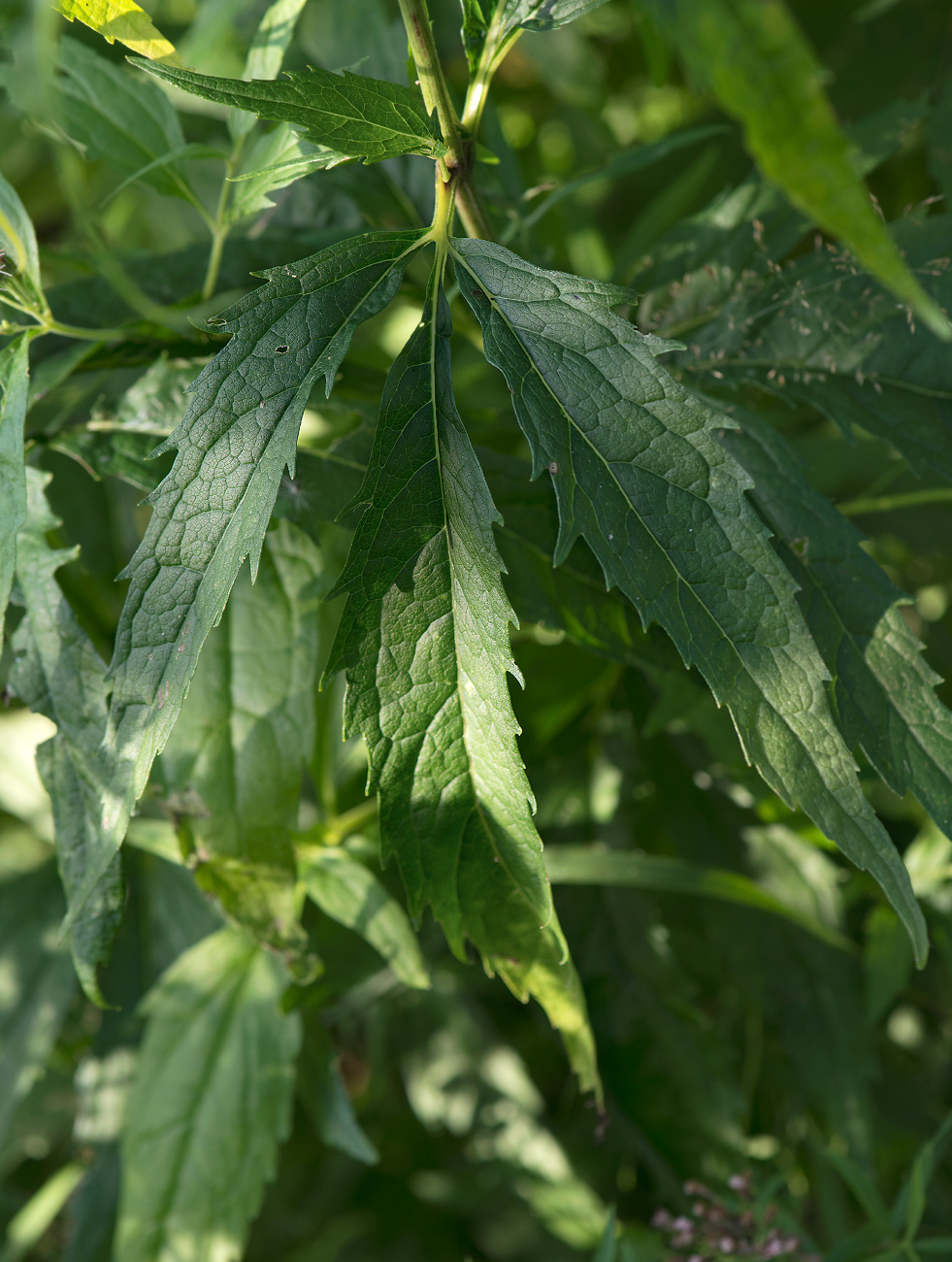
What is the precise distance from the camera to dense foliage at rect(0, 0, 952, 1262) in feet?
1.87

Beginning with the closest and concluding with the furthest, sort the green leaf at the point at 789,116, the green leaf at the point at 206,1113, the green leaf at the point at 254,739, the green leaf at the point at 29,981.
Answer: the green leaf at the point at 789,116
the green leaf at the point at 254,739
the green leaf at the point at 206,1113
the green leaf at the point at 29,981

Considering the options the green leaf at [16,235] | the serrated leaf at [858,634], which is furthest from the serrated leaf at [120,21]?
the serrated leaf at [858,634]

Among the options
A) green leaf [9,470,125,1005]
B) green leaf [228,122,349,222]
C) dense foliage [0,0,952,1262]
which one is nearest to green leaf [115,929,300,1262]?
dense foliage [0,0,952,1262]

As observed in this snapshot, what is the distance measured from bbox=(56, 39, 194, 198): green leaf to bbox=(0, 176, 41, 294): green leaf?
0.12 metres

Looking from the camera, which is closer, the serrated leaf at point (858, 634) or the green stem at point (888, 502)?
the serrated leaf at point (858, 634)

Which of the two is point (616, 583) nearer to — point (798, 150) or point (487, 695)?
point (487, 695)

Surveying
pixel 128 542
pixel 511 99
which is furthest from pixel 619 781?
pixel 511 99

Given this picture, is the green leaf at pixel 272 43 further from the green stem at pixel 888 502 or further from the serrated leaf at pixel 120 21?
the green stem at pixel 888 502

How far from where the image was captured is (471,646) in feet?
1.89

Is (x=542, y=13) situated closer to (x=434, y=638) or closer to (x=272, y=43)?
(x=272, y=43)

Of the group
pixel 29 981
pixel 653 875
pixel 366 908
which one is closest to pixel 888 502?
pixel 653 875

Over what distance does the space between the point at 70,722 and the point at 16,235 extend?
0.33 metres

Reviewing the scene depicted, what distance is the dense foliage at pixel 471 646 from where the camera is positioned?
57 centimetres

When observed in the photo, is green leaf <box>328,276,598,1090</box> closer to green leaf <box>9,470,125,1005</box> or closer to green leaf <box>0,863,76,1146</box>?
green leaf <box>9,470,125,1005</box>
